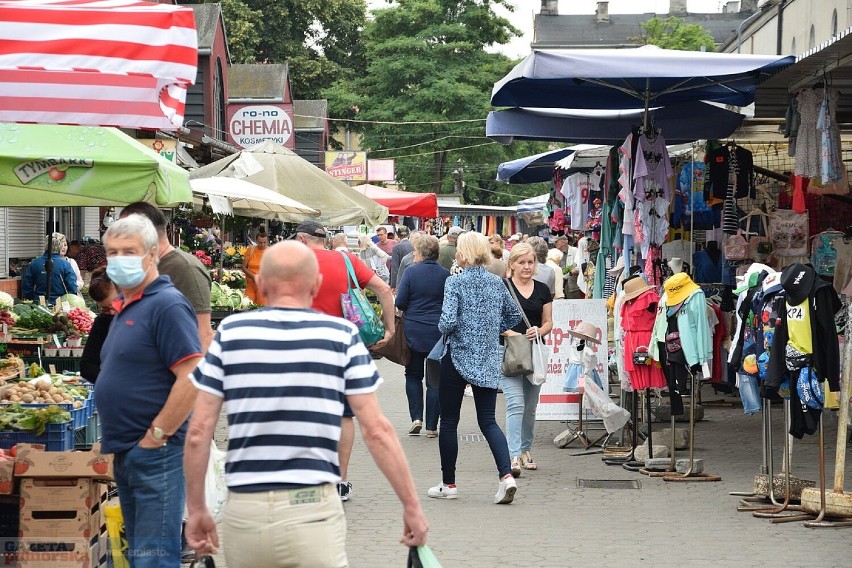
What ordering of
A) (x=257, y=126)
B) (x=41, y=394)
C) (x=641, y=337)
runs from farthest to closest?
(x=257, y=126), (x=641, y=337), (x=41, y=394)

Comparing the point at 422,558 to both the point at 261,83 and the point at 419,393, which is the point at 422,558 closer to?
the point at 419,393

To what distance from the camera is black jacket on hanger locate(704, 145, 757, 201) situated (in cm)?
1279

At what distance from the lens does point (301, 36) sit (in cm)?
5159

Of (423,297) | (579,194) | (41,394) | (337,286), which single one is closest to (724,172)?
(579,194)

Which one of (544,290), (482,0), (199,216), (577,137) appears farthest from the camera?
(482,0)

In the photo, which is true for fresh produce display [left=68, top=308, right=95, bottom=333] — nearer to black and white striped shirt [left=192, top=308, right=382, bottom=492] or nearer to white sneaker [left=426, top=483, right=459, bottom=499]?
white sneaker [left=426, top=483, right=459, bottom=499]

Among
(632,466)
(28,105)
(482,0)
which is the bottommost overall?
(632,466)

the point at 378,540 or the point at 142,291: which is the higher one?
the point at 142,291

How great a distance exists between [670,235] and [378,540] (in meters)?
7.47

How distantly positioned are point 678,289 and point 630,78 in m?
2.20

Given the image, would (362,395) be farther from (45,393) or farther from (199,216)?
(199,216)

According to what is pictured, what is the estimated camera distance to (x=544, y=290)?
10.1 meters

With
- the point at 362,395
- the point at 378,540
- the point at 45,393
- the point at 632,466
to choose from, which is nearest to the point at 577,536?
the point at 378,540

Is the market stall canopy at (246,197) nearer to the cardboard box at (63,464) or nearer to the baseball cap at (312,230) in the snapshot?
the baseball cap at (312,230)
